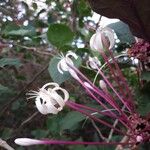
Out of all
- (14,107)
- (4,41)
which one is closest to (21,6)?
(14,107)

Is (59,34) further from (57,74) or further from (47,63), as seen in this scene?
(47,63)

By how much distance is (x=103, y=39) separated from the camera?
85 centimetres

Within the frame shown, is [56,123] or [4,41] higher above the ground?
[4,41]

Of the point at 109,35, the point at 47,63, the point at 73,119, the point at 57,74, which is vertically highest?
the point at 109,35

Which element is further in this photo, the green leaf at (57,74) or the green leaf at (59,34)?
the green leaf at (59,34)

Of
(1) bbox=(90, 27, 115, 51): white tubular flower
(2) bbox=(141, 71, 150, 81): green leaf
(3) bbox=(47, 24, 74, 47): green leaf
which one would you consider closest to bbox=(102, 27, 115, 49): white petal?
(1) bbox=(90, 27, 115, 51): white tubular flower

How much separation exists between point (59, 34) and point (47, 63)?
3.08 feet

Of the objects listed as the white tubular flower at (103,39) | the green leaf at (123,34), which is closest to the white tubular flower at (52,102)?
the white tubular flower at (103,39)

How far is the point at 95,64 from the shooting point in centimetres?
96

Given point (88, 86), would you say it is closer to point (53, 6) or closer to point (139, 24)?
point (139, 24)

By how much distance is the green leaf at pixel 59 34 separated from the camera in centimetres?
116

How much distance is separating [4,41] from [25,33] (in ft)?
0.64

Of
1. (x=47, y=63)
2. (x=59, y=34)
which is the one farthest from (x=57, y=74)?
(x=47, y=63)

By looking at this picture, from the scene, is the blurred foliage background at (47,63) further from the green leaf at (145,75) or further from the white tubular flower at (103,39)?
the white tubular flower at (103,39)
